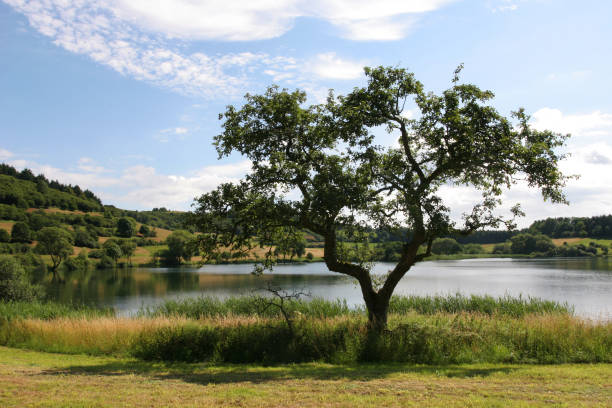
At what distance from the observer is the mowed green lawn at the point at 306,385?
6.48 m

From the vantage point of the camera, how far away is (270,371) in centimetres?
942

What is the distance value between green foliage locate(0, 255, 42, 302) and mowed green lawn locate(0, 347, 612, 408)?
594 inches

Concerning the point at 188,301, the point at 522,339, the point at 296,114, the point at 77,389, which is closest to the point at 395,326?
the point at 522,339

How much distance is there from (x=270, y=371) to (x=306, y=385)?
2.03m

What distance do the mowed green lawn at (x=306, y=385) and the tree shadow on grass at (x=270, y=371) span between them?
2cm

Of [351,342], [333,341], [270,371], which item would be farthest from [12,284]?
[351,342]

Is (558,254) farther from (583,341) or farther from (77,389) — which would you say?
(77,389)

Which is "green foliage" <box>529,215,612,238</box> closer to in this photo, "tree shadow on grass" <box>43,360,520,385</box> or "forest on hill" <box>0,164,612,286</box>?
"forest on hill" <box>0,164,612,286</box>

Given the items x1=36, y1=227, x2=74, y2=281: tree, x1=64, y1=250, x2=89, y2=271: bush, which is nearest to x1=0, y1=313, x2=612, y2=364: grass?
x1=36, y1=227, x2=74, y2=281: tree

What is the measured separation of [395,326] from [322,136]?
582 centimetres

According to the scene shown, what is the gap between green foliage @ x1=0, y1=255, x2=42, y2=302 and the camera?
73.0ft

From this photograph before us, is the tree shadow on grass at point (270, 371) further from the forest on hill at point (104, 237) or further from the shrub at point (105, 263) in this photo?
the shrub at point (105, 263)

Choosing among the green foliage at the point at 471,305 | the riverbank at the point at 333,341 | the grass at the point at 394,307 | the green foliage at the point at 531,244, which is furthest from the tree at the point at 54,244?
the green foliage at the point at 531,244

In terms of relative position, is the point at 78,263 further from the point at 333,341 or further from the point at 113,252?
the point at 333,341
